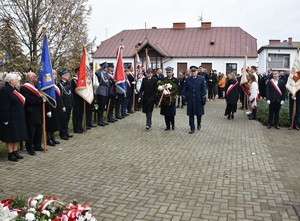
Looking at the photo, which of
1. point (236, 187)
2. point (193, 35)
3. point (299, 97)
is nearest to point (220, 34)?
point (193, 35)

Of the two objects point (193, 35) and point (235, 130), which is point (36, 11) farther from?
point (193, 35)

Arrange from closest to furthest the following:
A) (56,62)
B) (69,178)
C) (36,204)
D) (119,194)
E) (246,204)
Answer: (36,204) → (246,204) → (119,194) → (69,178) → (56,62)

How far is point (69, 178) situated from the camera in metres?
6.50

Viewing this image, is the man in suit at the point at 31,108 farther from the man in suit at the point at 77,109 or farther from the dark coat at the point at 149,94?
the dark coat at the point at 149,94

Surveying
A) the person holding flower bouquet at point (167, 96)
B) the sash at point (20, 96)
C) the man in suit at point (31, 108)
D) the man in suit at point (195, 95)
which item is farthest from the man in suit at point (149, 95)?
the sash at point (20, 96)

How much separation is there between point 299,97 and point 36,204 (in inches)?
433

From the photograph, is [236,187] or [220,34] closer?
[236,187]

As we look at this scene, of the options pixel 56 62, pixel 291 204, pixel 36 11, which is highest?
pixel 36 11

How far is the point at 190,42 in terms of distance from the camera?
43.2m

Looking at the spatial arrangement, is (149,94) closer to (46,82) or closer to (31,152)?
(46,82)

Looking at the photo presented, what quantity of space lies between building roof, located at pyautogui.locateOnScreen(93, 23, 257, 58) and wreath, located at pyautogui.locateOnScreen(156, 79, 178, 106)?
2920 centimetres

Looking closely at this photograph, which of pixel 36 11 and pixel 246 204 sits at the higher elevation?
pixel 36 11

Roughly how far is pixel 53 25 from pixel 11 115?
6.67 metres

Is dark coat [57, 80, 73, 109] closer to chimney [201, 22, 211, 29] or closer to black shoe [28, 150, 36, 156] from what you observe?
black shoe [28, 150, 36, 156]
